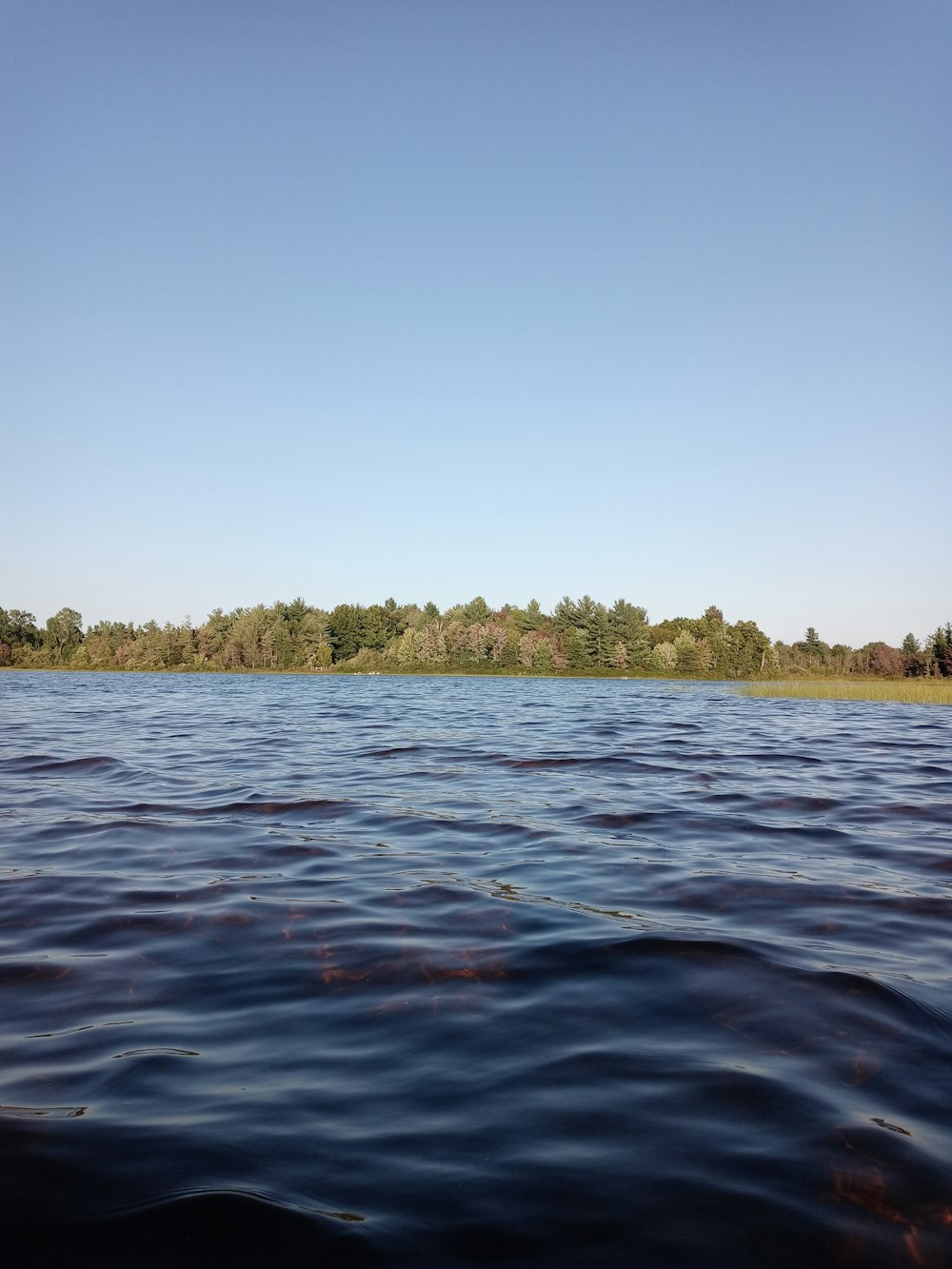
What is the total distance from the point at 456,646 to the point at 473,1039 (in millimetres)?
130966

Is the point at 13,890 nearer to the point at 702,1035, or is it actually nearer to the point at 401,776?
the point at 702,1035

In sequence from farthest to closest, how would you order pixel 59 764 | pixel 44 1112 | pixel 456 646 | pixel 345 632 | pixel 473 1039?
pixel 345 632 < pixel 456 646 < pixel 59 764 < pixel 473 1039 < pixel 44 1112

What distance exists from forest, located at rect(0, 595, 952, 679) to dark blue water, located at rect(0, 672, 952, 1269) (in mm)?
108128

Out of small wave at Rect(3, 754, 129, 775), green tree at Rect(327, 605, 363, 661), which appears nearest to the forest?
green tree at Rect(327, 605, 363, 661)

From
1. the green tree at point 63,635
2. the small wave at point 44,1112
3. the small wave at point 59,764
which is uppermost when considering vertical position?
the green tree at point 63,635

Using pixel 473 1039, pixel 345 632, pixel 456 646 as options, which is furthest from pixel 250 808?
pixel 345 632

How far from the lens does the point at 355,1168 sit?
2.87m

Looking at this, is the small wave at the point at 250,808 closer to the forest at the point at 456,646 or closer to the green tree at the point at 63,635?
the forest at the point at 456,646

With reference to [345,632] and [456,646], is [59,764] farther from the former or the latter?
[345,632]

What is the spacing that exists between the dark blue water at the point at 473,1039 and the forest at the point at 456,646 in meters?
108

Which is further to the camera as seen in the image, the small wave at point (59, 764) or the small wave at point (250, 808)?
the small wave at point (59, 764)

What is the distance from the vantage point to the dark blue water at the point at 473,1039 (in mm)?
2613

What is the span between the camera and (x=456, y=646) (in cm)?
13488

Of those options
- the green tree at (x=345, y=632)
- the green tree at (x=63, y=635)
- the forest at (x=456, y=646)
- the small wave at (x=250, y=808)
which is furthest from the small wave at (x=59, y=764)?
the green tree at (x=63, y=635)
